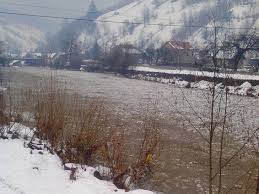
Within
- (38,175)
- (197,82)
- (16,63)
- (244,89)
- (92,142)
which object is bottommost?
(16,63)

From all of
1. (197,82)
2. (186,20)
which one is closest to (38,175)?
(197,82)

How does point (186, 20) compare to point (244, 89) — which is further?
point (186, 20)

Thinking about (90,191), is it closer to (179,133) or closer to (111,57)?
(179,133)

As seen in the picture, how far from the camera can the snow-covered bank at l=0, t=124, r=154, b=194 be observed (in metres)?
6.16

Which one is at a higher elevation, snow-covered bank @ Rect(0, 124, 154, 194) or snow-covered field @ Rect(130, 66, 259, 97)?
snow-covered bank @ Rect(0, 124, 154, 194)

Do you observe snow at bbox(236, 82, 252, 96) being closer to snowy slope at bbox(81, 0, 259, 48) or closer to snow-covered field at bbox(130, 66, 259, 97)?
snow-covered field at bbox(130, 66, 259, 97)

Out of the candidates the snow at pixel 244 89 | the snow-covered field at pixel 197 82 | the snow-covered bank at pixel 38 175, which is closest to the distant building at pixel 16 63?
the snow-covered field at pixel 197 82

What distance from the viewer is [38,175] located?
6785 mm

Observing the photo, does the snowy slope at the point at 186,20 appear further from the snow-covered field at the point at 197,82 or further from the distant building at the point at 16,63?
the snow-covered field at the point at 197,82

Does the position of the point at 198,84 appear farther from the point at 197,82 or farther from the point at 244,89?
the point at 244,89

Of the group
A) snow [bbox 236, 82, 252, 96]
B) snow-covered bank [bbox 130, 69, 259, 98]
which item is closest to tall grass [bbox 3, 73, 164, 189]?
snow-covered bank [bbox 130, 69, 259, 98]

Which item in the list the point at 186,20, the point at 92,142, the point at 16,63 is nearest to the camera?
the point at 92,142

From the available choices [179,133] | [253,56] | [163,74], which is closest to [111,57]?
[163,74]

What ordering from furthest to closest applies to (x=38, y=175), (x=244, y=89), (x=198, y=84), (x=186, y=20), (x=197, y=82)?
(x=186, y=20)
(x=198, y=84)
(x=244, y=89)
(x=197, y=82)
(x=38, y=175)
